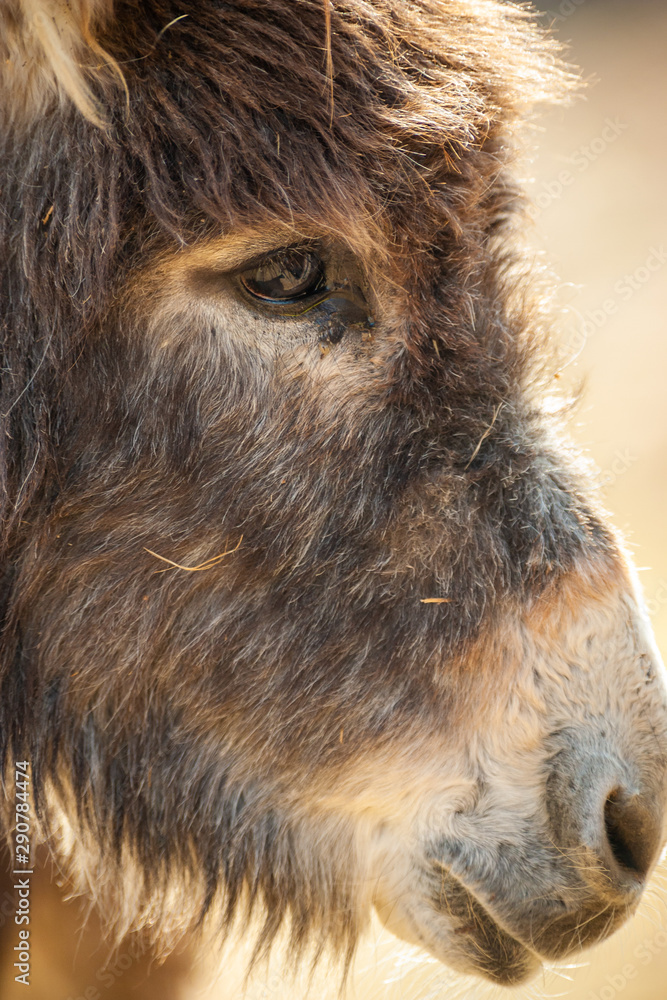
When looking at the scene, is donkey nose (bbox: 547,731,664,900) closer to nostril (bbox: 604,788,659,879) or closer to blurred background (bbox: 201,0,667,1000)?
nostril (bbox: 604,788,659,879)

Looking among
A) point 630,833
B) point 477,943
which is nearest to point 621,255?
point 630,833

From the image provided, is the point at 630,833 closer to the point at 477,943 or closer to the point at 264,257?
the point at 477,943

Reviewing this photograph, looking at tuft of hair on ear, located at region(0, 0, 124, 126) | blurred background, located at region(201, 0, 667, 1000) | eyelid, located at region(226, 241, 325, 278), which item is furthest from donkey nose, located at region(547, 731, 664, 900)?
blurred background, located at region(201, 0, 667, 1000)

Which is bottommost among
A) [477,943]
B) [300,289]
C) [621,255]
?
[477,943]

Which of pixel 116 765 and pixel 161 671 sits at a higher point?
pixel 161 671

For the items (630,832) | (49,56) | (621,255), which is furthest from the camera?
(621,255)

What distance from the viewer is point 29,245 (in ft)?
4.04

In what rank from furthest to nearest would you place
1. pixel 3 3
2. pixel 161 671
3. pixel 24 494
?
pixel 161 671
pixel 24 494
pixel 3 3

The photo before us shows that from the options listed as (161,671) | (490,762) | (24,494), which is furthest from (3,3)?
(490,762)

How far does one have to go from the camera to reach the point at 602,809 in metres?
1.23

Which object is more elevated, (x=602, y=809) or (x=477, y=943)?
(x=602, y=809)

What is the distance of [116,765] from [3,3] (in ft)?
4.12

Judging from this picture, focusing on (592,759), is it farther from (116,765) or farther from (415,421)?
(116,765)

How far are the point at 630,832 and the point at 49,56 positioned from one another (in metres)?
1.50
